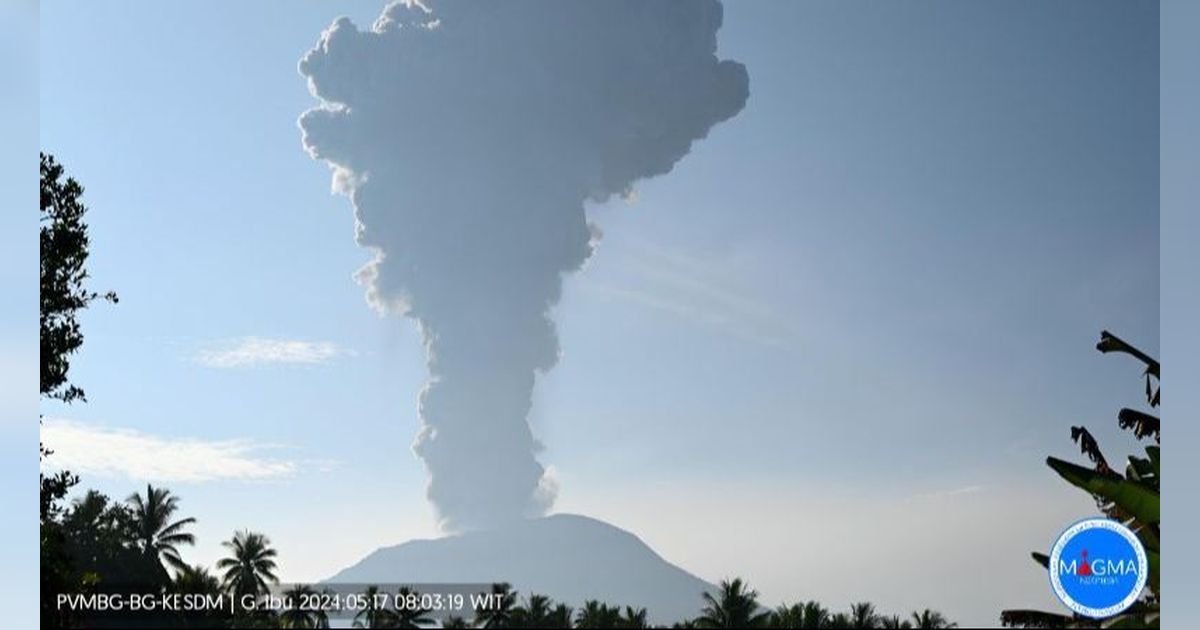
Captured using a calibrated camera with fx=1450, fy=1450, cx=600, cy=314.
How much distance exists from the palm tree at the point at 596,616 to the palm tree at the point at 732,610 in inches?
82.2

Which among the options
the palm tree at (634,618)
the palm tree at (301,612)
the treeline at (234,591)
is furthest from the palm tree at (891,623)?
the palm tree at (301,612)

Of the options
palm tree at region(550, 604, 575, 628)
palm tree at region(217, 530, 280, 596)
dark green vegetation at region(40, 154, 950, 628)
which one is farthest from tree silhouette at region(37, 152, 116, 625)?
palm tree at region(550, 604, 575, 628)

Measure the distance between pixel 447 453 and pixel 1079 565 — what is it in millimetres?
14612

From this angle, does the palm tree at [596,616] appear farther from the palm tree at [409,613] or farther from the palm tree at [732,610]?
the palm tree at [409,613]

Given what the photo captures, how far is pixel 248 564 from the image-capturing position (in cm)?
2642

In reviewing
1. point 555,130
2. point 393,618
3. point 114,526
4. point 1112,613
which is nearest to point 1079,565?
point 1112,613

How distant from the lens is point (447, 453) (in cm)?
2708

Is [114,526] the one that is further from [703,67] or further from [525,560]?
[703,67]

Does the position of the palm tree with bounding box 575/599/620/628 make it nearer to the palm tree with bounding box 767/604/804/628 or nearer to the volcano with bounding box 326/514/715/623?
the volcano with bounding box 326/514/715/623

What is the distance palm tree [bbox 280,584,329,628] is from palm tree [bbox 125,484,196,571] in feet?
8.90

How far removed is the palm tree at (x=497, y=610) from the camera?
86.6 feet

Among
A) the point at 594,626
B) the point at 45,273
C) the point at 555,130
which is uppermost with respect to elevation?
the point at 555,130

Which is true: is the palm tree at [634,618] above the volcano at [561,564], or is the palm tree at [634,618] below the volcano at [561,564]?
below

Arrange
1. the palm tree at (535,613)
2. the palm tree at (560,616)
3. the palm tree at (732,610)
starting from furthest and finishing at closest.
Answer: the palm tree at (732,610)
the palm tree at (560,616)
the palm tree at (535,613)
